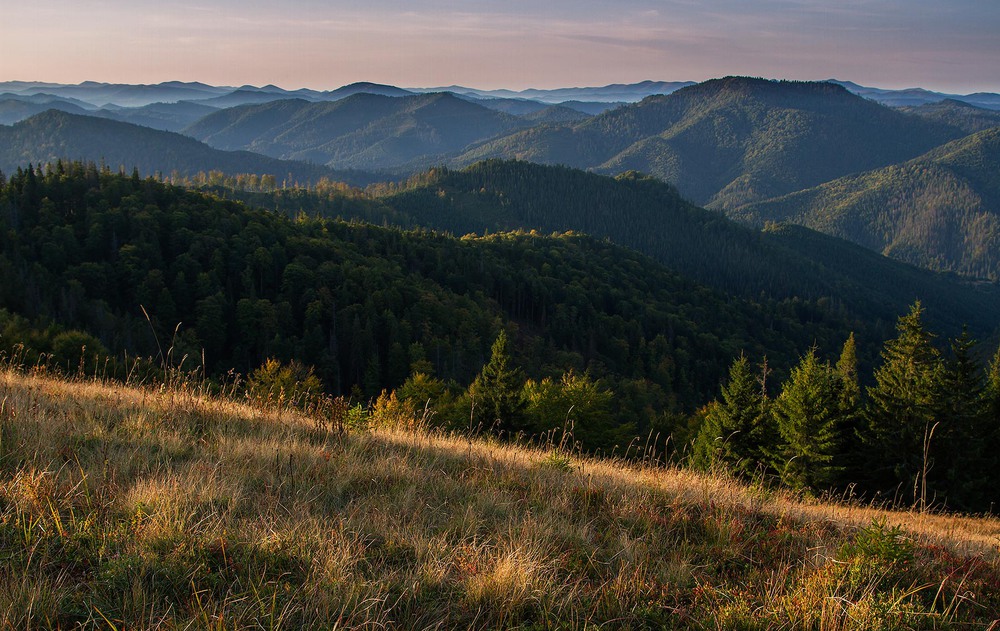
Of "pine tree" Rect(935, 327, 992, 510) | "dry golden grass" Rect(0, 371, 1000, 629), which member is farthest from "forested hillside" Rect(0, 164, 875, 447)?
"dry golden grass" Rect(0, 371, 1000, 629)

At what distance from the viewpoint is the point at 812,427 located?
24.6 metres

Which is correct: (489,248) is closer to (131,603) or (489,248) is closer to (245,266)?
(245,266)

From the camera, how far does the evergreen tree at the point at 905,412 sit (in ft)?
83.8

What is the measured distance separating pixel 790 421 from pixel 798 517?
861 inches

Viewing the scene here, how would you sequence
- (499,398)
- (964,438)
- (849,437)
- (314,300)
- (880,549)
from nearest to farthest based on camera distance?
(880,549), (964,438), (849,437), (499,398), (314,300)

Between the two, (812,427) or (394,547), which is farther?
(812,427)

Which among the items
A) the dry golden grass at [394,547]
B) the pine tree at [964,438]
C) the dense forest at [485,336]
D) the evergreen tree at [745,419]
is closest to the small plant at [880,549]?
the dry golden grass at [394,547]

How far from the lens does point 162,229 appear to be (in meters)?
100

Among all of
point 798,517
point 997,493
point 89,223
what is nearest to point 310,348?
point 89,223

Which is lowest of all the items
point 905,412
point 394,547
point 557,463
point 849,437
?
point 849,437

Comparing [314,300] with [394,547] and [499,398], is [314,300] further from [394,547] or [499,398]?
[394,547]

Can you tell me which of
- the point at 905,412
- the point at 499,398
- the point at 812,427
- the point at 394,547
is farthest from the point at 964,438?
the point at 394,547

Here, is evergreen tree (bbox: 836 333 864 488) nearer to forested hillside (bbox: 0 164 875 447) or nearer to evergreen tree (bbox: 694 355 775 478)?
evergreen tree (bbox: 694 355 775 478)

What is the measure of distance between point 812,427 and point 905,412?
5.73 metres
